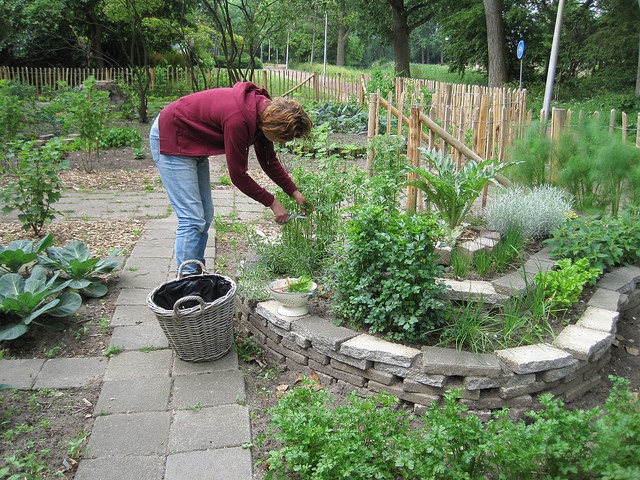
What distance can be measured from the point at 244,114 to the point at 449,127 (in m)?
5.37

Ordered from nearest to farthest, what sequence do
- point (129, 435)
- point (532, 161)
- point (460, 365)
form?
1. point (129, 435)
2. point (460, 365)
3. point (532, 161)

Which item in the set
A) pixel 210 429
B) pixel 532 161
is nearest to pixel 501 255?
pixel 532 161

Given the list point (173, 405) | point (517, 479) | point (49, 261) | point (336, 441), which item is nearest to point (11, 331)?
point (49, 261)

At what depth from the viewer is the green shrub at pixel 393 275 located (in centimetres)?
293

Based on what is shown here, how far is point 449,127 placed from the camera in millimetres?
7934

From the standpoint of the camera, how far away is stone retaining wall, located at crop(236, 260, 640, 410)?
109 inches

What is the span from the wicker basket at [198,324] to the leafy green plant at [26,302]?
2.21 ft

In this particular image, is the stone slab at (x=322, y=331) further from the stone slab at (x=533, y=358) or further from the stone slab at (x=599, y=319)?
the stone slab at (x=599, y=319)

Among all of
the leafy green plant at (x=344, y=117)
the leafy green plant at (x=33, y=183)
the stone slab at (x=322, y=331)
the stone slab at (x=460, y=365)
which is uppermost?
the leafy green plant at (x=344, y=117)

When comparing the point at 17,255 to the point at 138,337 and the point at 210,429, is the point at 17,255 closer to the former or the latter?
the point at 138,337

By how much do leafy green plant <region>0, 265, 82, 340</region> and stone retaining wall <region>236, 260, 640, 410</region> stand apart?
1208mm

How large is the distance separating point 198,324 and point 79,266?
50.4 inches

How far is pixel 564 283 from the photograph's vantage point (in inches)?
133

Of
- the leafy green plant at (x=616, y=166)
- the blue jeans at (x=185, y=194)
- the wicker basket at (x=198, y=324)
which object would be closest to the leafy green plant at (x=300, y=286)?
the wicker basket at (x=198, y=324)
